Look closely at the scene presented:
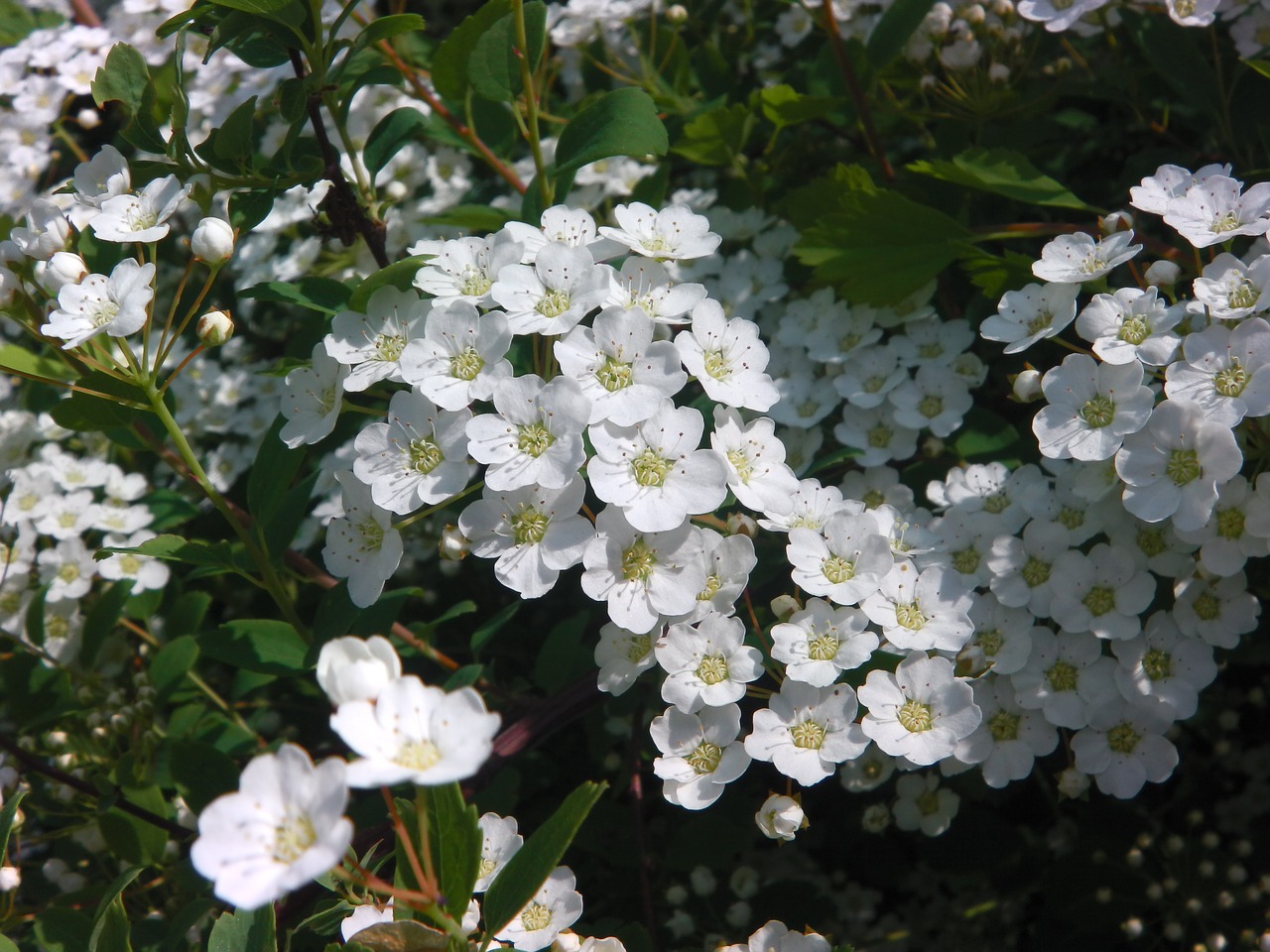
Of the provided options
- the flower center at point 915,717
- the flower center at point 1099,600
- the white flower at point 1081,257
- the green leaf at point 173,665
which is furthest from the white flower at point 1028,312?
the green leaf at point 173,665

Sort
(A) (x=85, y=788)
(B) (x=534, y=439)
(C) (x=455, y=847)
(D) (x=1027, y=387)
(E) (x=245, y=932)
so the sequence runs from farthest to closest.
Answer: (A) (x=85, y=788)
(D) (x=1027, y=387)
(B) (x=534, y=439)
(E) (x=245, y=932)
(C) (x=455, y=847)

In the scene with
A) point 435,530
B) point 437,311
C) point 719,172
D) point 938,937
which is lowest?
point 938,937

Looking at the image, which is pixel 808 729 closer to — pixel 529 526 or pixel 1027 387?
pixel 529 526

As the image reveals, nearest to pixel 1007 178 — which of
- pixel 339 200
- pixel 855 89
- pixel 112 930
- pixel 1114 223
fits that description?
pixel 1114 223

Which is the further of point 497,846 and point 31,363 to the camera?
point 31,363

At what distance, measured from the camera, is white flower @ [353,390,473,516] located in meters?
1.61

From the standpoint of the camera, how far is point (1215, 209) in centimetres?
182

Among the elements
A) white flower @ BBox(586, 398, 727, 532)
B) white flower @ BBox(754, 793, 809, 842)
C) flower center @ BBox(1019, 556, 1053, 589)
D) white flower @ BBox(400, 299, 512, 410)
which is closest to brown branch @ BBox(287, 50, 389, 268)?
white flower @ BBox(400, 299, 512, 410)

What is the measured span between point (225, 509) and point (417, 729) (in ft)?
2.55

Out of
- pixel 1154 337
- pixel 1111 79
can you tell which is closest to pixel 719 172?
pixel 1111 79

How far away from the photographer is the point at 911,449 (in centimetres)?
211

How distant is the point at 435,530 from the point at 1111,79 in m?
1.93

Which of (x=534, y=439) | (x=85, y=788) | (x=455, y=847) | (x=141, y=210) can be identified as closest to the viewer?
(x=455, y=847)

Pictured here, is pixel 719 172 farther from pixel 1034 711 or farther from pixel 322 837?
pixel 322 837
